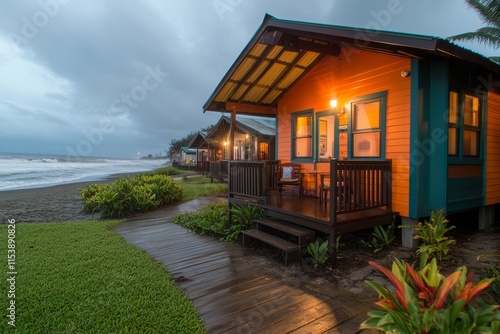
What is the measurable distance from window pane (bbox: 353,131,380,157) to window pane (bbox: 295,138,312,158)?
4.71 feet

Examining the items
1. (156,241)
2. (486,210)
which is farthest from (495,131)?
(156,241)

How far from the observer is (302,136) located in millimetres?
7051

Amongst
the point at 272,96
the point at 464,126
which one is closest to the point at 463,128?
the point at 464,126

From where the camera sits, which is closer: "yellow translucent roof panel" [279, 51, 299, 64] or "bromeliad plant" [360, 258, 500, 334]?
"bromeliad plant" [360, 258, 500, 334]

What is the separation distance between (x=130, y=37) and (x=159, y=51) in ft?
10.1

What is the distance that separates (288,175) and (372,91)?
3.07m

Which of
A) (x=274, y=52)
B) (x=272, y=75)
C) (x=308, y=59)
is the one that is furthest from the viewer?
(x=272, y=75)

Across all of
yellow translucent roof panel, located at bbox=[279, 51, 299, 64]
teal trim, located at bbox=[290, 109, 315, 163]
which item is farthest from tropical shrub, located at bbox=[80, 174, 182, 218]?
yellow translucent roof panel, located at bbox=[279, 51, 299, 64]

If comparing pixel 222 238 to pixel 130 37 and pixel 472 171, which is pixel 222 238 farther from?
pixel 130 37

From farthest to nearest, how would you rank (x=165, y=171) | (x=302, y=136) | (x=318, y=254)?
(x=165, y=171)
(x=302, y=136)
(x=318, y=254)

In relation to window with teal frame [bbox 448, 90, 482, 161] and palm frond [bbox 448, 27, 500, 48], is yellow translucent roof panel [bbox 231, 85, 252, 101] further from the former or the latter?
palm frond [bbox 448, 27, 500, 48]

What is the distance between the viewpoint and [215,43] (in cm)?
1502

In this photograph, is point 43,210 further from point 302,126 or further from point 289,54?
point 289,54

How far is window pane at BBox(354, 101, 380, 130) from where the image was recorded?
5234 mm
